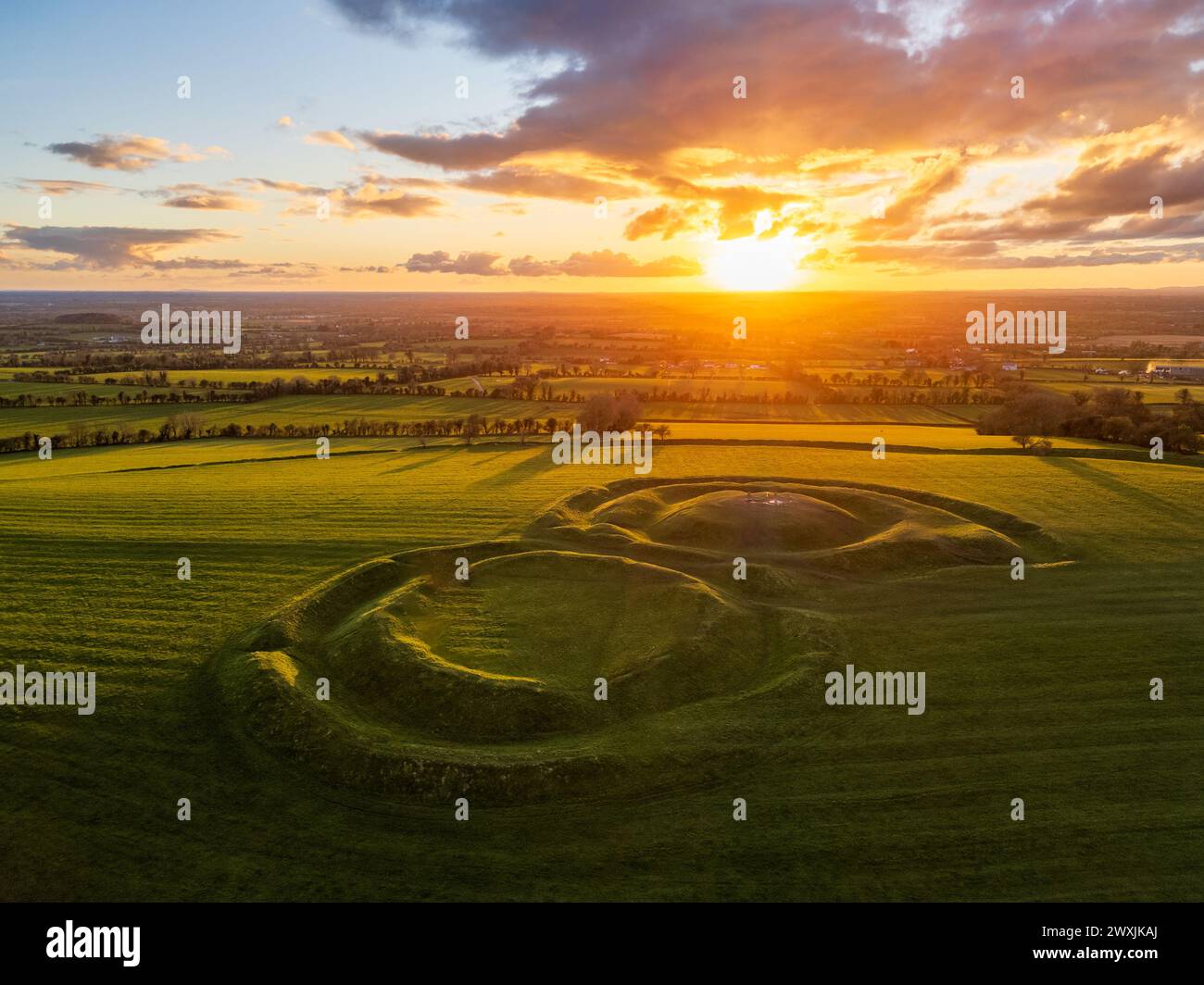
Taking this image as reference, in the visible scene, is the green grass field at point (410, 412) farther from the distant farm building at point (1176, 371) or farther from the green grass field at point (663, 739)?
the green grass field at point (663, 739)

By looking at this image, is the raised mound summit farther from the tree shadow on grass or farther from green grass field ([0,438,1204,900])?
the tree shadow on grass

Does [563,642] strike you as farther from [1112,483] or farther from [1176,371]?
[1176,371]

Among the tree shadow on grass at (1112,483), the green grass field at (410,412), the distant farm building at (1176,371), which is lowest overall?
the tree shadow on grass at (1112,483)

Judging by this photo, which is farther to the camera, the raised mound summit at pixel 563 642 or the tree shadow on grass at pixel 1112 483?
the tree shadow on grass at pixel 1112 483

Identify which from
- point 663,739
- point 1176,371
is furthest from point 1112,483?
point 1176,371

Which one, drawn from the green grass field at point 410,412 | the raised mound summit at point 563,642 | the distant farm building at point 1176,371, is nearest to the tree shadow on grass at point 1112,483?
the raised mound summit at point 563,642

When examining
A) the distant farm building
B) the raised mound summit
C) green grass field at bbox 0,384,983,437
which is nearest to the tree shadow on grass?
the raised mound summit

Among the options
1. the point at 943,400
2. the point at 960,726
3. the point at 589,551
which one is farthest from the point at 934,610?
the point at 943,400
